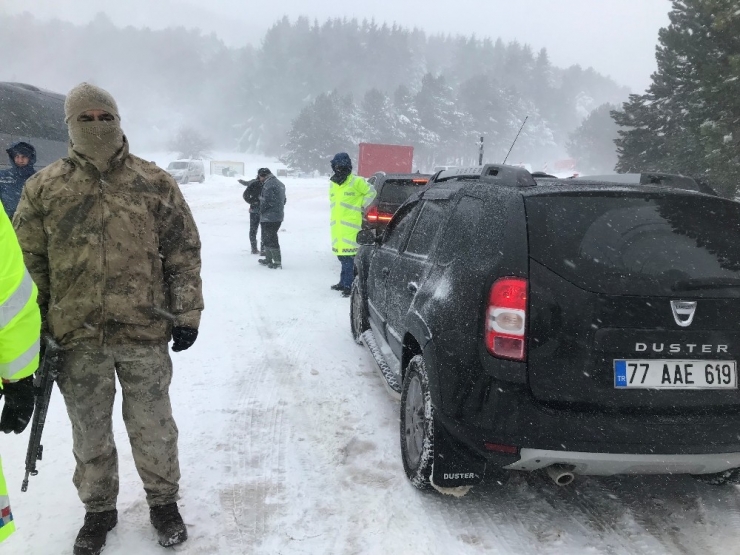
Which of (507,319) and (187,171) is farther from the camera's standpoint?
(187,171)

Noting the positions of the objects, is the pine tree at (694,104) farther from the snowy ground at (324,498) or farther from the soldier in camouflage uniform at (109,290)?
the soldier in camouflage uniform at (109,290)

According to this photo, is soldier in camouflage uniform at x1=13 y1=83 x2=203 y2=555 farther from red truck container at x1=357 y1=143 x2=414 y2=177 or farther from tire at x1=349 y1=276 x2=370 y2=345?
red truck container at x1=357 y1=143 x2=414 y2=177

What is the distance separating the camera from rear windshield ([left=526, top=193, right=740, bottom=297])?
253 cm

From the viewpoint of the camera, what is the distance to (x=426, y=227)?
12.9 feet

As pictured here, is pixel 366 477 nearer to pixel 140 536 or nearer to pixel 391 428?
pixel 391 428

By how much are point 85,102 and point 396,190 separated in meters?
6.25

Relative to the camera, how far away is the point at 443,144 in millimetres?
101562

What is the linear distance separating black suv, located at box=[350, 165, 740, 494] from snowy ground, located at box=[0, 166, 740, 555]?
1.19ft

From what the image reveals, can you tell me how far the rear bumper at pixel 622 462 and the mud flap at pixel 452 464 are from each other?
23 cm

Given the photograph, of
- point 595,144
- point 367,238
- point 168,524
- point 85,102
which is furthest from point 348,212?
point 595,144

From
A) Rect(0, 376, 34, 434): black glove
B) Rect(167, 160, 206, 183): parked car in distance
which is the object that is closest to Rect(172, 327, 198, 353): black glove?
Rect(0, 376, 34, 434): black glove

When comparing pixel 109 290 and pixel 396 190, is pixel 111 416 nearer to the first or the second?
pixel 109 290

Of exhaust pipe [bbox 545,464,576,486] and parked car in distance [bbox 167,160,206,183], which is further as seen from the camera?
parked car in distance [bbox 167,160,206,183]

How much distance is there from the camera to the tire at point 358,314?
221 inches
